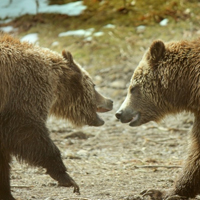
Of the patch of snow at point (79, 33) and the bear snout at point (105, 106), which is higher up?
the patch of snow at point (79, 33)

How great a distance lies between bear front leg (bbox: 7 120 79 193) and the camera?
5.38 metres

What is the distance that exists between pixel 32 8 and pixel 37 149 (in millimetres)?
11607

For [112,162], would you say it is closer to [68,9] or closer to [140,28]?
[140,28]

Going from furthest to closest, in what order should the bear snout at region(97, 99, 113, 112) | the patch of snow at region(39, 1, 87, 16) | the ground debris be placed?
1. the patch of snow at region(39, 1, 87, 16)
2. the ground debris
3. the bear snout at region(97, 99, 113, 112)

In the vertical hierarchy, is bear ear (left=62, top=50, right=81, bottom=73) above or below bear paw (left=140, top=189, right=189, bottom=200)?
above

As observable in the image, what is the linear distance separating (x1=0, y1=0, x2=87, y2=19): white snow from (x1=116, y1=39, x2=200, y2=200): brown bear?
9.66 metres

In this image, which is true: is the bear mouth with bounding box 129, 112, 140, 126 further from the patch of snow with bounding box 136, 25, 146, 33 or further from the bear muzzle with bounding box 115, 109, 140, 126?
the patch of snow with bounding box 136, 25, 146, 33

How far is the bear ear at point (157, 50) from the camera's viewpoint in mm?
5876

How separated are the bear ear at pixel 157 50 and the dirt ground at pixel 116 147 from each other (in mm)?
924

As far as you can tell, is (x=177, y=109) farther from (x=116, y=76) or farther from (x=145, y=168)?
(x=116, y=76)

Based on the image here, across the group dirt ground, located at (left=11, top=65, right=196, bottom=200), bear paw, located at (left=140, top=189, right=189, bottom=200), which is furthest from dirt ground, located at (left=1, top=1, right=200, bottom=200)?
bear paw, located at (left=140, top=189, right=189, bottom=200)

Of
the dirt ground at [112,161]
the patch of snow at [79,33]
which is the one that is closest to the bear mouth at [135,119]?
the dirt ground at [112,161]

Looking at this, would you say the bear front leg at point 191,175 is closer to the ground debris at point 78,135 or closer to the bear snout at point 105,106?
the bear snout at point 105,106

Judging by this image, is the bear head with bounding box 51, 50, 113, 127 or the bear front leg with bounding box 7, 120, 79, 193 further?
the bear head with bounding box 51, 50, 113, 127
